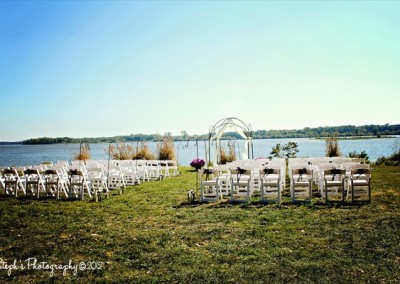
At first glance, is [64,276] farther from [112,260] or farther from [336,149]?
[336,149]

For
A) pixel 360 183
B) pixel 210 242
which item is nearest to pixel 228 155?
pixel 360 183

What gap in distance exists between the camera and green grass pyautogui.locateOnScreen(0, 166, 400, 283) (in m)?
4.54

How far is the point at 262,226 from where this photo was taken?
22.4 feet

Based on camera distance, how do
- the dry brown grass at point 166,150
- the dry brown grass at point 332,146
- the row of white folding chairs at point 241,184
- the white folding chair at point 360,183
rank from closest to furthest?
the white folding chair at point 360,183
the row of white folding chairs at point 241,184
the dry brown grass at point 332,146
the dry brown grass at point 166,150

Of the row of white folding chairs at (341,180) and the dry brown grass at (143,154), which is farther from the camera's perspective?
the dry brown grass at (143,154)

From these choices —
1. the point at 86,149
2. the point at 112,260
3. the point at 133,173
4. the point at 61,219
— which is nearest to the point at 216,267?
the point at 112,260

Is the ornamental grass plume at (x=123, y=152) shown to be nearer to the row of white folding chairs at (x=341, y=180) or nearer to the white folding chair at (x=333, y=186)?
the row of white folding chairs at (x=341, y=180)

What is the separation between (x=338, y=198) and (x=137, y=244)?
6.48m

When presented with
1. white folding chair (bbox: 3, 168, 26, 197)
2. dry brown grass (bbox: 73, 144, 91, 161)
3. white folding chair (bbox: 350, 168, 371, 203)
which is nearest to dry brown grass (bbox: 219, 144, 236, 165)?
dry brown grass (bbox: 73, 144, 91, 161)

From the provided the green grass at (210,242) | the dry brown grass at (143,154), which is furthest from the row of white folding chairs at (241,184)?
the dry brown grass at (143,154)

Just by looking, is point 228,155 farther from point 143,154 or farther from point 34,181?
point 34,181

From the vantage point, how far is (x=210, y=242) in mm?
5914

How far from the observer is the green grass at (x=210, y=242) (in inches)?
179

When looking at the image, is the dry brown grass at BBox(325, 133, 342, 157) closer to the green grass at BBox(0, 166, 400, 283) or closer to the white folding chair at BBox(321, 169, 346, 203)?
the white folding chair at BBox(321, 169, 346, 203)
